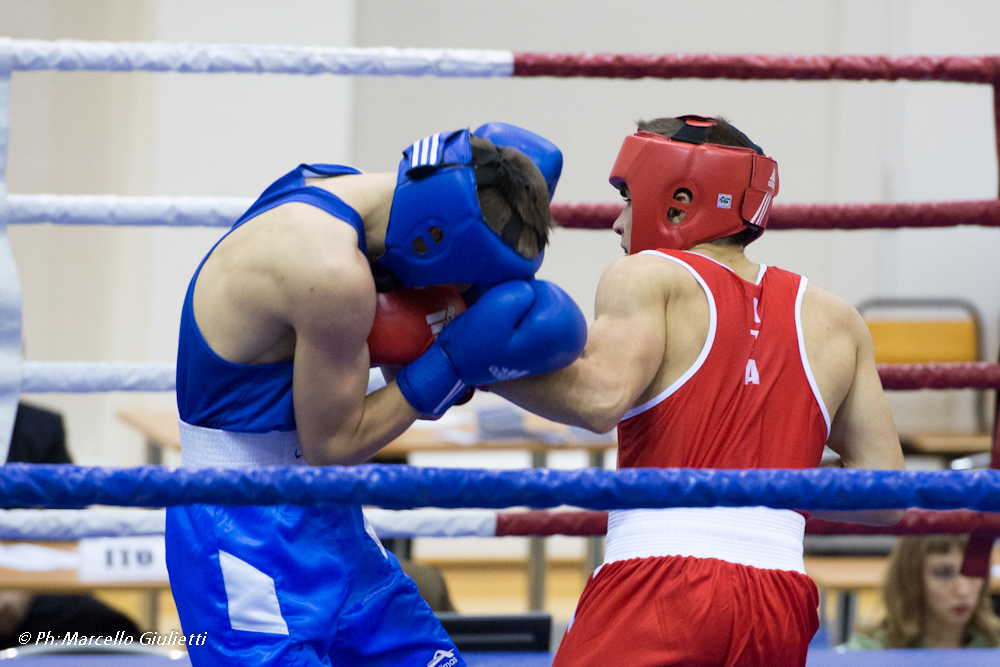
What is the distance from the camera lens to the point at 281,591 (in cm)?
123

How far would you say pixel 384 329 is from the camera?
1.29 m

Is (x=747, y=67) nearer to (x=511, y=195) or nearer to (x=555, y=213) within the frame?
(x=555, y=213)

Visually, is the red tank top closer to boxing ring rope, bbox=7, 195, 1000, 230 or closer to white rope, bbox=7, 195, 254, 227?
boxing ring rope, bbox=7, 195, 1000, 230

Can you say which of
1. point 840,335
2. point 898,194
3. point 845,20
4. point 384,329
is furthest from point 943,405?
point 384,329

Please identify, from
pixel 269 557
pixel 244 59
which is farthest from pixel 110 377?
pixel 269 557

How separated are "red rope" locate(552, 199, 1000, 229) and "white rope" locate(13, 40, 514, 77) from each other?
0.97 ft

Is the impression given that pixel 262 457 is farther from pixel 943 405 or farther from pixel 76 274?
pixel 943 405

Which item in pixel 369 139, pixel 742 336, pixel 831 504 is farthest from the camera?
pixel 369 139

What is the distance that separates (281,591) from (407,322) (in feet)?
1.20

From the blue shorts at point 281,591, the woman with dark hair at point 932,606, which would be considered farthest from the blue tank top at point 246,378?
the woman with dark hair at point 932,606

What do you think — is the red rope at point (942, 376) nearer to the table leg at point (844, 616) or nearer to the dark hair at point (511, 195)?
the dark hair at point (511, 195)

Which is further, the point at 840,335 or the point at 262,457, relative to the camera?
the point at 840,335

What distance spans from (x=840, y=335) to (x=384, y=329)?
0.62m

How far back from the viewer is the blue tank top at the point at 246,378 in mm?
1234
